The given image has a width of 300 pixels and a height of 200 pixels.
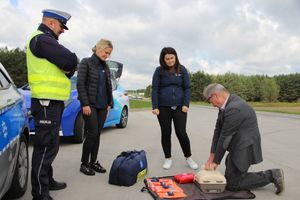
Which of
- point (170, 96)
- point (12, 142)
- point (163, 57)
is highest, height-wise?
point (163, 57)

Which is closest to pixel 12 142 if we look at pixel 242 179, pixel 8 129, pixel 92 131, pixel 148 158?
pixel 8 129

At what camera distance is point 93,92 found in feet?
17.7

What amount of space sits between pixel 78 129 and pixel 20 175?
363 cm

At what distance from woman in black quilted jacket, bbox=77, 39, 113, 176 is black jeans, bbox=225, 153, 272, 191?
191 centimetres

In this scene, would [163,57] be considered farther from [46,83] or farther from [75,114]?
[75,114]

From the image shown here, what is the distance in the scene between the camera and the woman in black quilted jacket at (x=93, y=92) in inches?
210

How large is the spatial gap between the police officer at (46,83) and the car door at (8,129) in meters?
0.21

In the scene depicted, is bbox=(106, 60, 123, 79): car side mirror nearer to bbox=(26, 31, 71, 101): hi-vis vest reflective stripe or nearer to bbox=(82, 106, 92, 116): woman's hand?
bbox=(82, 106, 92, 116): woman's hand

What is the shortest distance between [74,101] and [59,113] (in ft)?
12.7

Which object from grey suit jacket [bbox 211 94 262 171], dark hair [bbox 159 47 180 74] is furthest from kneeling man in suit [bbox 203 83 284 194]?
dark hair [bbox 159 47 180 74]

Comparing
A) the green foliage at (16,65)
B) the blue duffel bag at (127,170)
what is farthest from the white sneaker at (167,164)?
the green foliage at (16,65)

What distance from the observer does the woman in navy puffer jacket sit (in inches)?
232

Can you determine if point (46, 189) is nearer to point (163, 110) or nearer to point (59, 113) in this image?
point (59, 113)

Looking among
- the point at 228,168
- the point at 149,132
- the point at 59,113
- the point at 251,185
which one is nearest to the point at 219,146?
the point at 228,168
